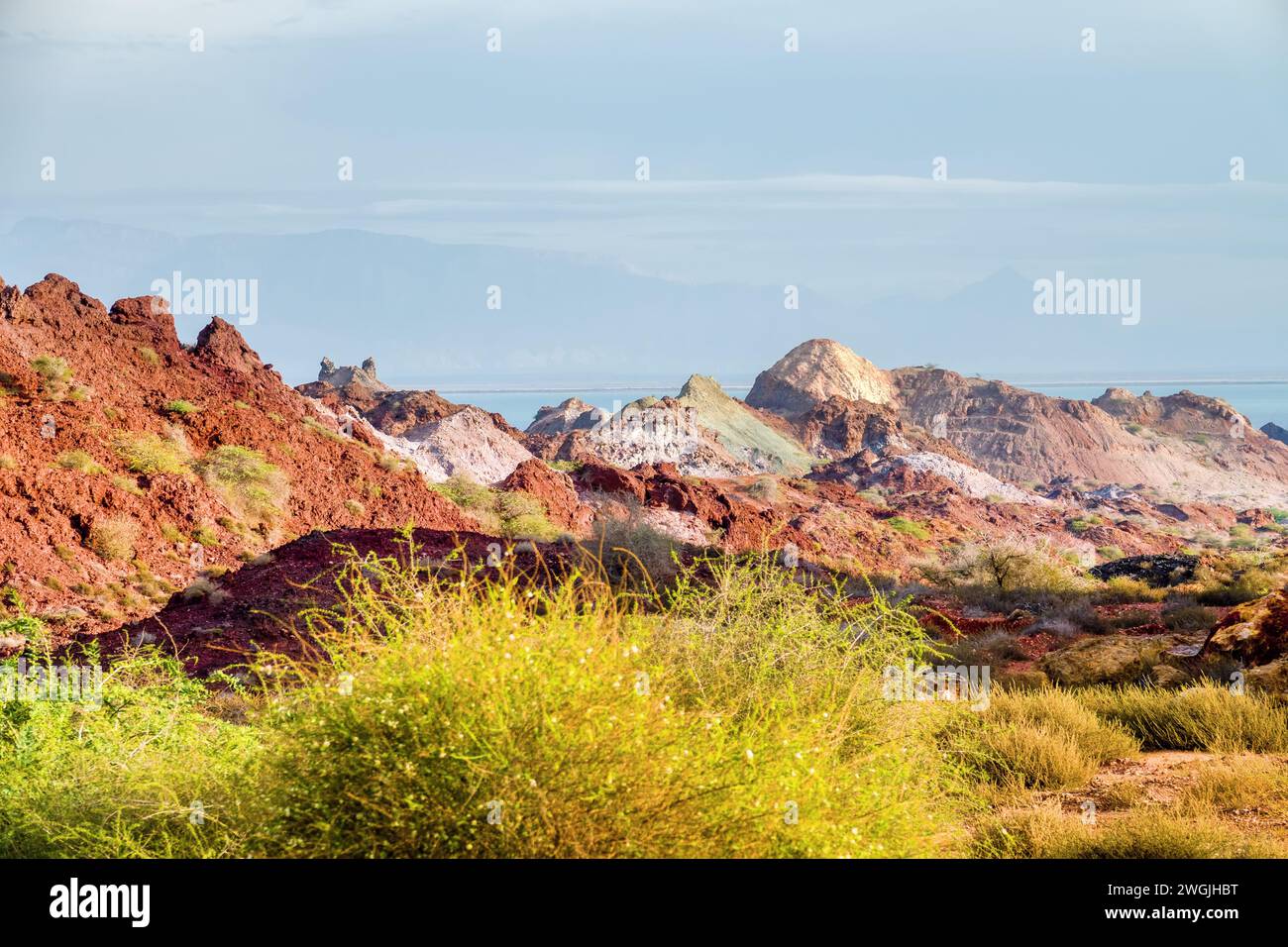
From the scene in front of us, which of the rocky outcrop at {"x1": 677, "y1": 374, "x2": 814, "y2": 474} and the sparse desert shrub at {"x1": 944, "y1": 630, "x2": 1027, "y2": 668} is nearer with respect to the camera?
the sparse desert shrub at {"x1": 944, "y1": 630, "x2": 1027, "y2": 668}

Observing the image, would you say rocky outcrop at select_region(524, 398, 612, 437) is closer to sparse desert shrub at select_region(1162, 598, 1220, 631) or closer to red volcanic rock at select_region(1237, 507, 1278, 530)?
red volcanic rock at select_region(1237, 507, 1278, 530)

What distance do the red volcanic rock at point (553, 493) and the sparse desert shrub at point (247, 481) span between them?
6.25 meters

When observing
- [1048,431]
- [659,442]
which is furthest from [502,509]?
[1048,431]

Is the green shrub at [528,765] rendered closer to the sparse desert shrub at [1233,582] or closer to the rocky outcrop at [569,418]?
the sparse desert shrub at [1233,582]

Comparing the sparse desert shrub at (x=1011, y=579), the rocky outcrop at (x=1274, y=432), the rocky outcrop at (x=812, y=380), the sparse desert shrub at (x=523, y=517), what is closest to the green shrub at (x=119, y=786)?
the sparse desert shrub at (x=1011, y=579)

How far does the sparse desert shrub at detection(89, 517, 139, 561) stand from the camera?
1427 centimetres

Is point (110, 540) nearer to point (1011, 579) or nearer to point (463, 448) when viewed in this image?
point (1011, 579)

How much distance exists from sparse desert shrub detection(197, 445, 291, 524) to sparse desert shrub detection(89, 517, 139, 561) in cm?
283

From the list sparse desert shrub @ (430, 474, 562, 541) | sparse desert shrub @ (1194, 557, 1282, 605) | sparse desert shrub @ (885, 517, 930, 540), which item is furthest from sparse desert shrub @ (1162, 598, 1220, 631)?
sparse desert shrub @ (885, 517, 930, 540)

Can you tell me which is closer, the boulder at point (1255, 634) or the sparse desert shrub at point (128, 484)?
the boulder at point (1255, 634)

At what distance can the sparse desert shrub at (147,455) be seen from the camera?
1709cm

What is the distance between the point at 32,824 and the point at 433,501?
57.5 ft

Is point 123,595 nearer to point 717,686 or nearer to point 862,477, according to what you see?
point 717,686

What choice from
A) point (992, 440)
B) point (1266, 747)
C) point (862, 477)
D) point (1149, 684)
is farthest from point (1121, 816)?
point (992, 440)
